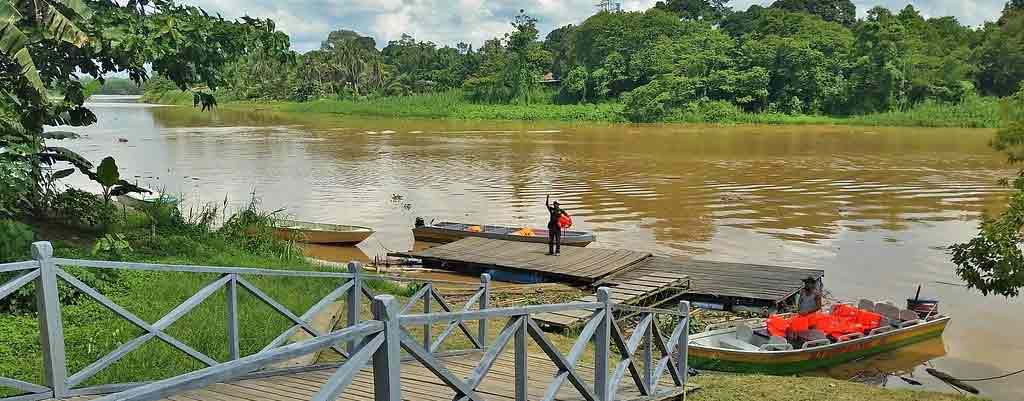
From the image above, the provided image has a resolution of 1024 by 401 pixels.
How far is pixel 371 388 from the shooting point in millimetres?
5211

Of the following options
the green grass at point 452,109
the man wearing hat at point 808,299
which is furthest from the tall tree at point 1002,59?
the man wearing hat at point 808,299

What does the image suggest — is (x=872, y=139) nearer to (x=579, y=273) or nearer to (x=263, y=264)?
(x=579, y=273)

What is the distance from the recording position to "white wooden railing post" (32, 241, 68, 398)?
14.9 ft

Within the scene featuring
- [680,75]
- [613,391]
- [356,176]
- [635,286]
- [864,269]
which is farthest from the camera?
[680,75]

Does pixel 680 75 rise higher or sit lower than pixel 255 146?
higher

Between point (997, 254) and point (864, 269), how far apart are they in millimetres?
9497

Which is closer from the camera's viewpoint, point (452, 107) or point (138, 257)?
point (138, 257)

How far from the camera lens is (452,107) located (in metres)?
87.0

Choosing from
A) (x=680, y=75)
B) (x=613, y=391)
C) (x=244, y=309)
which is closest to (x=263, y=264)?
(x=244, y=309)

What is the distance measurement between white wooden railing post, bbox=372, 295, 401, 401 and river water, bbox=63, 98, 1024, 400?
982 cm

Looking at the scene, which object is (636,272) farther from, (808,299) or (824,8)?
(824,8)

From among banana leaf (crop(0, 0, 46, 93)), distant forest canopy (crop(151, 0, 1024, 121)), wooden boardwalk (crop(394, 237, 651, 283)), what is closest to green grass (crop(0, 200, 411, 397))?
banana leaf (crop(0, 0, 46, 93))

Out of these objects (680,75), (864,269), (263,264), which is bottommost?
(864,269)

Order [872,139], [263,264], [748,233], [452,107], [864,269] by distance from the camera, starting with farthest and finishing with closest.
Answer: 1. [452,107]
2. [872,139]
3. [748,233]
4. [864,269]
5. [263,264]
